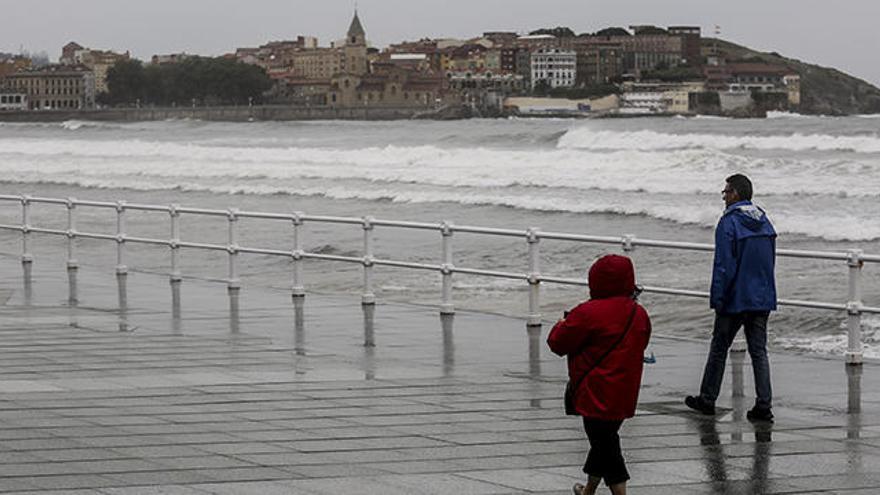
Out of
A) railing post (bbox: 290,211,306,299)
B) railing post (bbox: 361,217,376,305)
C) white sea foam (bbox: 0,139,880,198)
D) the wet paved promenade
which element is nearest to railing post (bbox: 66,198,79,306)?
railing post (bbox: 290,211,306,299)

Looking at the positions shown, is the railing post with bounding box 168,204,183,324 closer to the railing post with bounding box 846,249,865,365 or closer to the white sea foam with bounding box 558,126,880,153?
the railing post with bounding box 846,249,865,365

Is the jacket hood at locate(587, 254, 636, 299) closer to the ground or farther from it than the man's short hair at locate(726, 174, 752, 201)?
closer to the ground

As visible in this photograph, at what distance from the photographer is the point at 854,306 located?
42.1 feet

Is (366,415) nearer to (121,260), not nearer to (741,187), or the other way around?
(741,187)

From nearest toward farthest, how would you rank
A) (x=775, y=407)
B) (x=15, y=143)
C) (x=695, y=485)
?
(x=695, y=485) < (x=775, y=407) < (x=15, y=143)

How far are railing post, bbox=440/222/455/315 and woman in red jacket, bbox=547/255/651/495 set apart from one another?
27.5 ft

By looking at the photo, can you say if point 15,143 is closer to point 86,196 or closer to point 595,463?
point 86,196

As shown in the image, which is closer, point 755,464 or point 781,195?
point 755,464

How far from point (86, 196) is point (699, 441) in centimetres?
5072

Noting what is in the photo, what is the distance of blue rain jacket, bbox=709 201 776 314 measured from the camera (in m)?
10.7

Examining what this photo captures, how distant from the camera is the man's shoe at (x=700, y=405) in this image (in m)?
10.8

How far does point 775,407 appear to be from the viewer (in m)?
11.1

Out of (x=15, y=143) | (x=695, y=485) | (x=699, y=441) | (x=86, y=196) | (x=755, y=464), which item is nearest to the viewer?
(x=695, y=485)

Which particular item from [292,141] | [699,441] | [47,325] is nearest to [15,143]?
[292,141]
